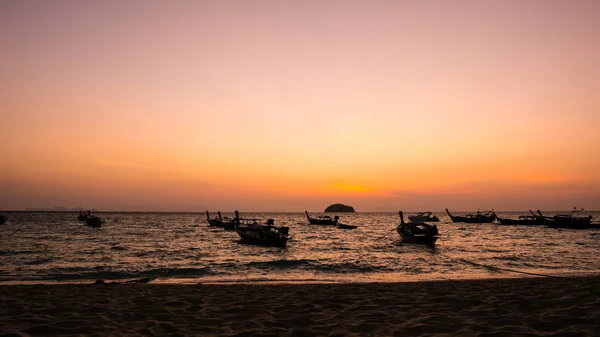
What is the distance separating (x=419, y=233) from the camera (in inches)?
1815

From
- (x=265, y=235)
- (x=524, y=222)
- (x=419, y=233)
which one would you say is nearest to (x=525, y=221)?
(x=524, y=222)

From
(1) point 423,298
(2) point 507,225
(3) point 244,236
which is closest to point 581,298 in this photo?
(1) point 423,298

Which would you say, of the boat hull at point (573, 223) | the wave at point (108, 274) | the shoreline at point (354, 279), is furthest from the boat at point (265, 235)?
the boat hull at point (573, 223)

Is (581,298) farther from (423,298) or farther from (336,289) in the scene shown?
(336,289)

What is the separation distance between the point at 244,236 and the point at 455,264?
84.4 feet

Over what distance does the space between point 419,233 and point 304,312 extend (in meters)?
38.5

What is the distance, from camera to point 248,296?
13.7 meters

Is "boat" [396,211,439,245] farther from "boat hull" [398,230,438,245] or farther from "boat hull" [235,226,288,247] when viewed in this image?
"boat hull" [235,226,288,247]

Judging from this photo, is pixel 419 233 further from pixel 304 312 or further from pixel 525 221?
pixel 525 221

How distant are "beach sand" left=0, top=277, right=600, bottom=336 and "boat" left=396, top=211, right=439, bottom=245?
3065cm

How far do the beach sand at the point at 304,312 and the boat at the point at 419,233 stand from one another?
30654 mm

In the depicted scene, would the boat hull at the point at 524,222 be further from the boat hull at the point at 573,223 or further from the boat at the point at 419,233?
the boat at the point at 419,233

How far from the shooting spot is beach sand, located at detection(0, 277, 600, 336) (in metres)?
8.62

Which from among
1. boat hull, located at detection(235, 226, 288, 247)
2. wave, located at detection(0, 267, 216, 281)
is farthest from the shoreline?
boat hull, located at detection(235, 226, 288, 247)
